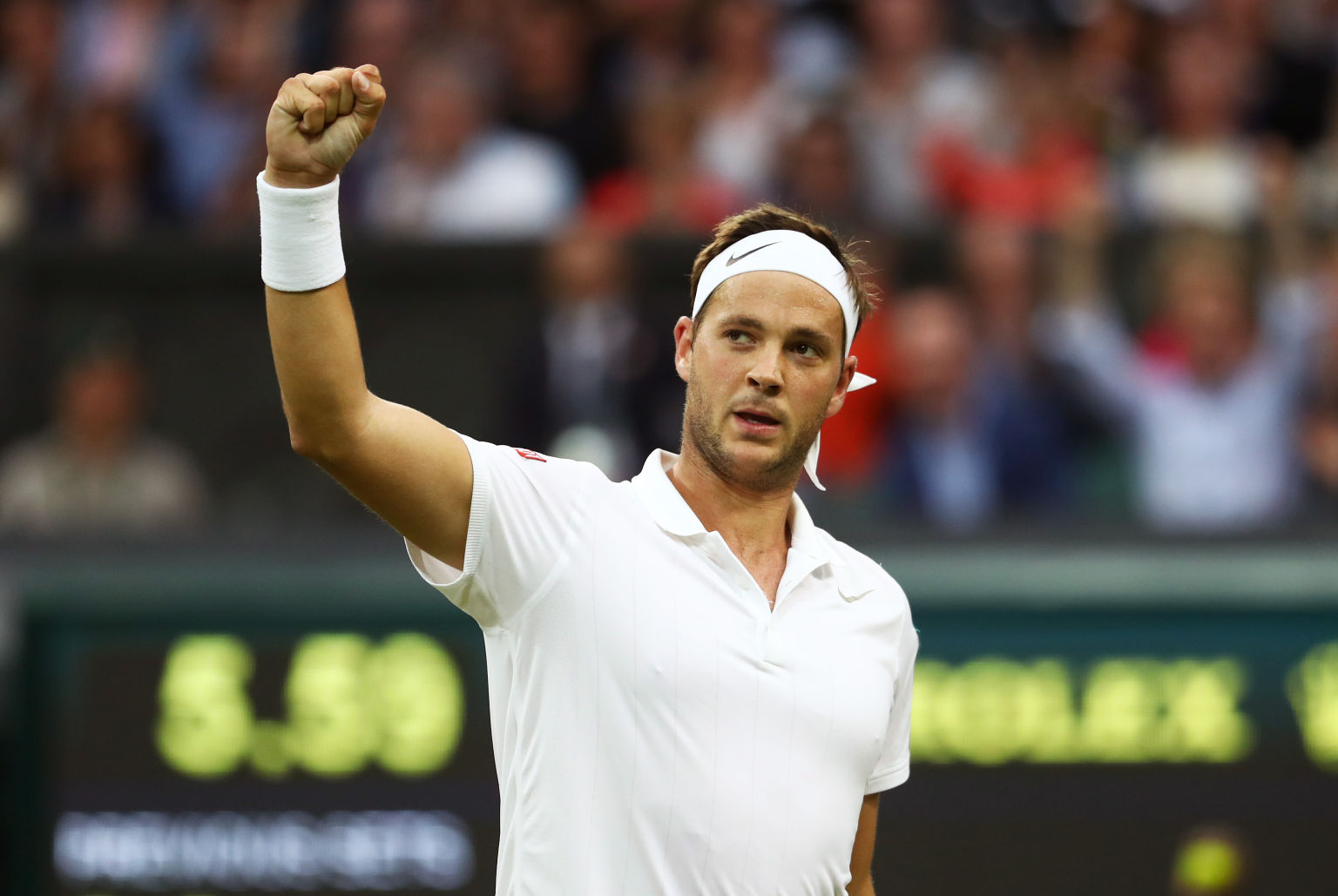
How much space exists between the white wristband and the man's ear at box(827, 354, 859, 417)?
932 millimetres

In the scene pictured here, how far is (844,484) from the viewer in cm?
656

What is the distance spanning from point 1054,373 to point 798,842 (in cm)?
425

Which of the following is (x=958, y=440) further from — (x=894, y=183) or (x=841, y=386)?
(x=841, y=386)

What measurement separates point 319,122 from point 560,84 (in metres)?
5.81

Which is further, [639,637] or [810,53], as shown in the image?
[810,53]

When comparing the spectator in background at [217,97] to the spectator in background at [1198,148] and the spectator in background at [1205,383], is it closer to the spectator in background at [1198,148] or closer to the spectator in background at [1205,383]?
the spectator in background at [1205,383]

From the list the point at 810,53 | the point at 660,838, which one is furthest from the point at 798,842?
the point at 810,53

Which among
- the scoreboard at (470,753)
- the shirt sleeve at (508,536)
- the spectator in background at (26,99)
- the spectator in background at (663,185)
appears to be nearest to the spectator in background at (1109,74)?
the spectator in background at (663,185)

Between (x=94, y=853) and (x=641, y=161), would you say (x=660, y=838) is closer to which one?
(x=94, y=853)

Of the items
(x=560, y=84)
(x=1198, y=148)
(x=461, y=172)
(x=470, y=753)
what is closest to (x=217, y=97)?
(x=461, y=172)

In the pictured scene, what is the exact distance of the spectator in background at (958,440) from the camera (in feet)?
21.5

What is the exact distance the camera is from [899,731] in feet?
10.7

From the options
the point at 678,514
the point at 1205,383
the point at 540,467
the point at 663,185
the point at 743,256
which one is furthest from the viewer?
the point at 663,185

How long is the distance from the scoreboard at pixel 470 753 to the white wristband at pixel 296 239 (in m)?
3.43
